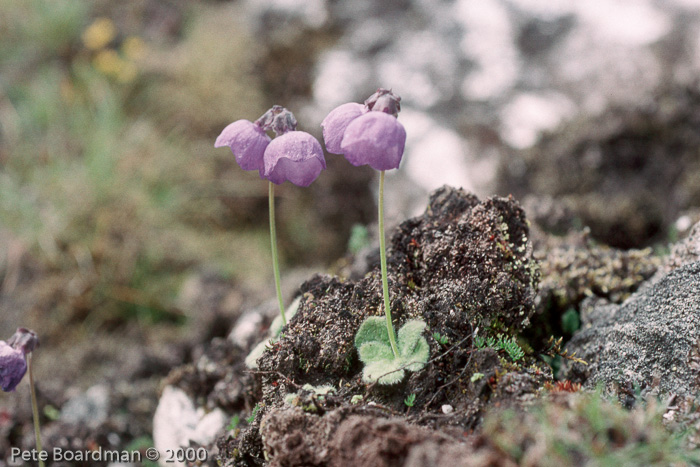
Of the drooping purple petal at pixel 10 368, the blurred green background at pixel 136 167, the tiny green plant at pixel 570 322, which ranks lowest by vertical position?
the tiny green plant at pixel 570 322

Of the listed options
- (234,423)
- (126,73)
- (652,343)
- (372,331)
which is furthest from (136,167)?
(652,343)

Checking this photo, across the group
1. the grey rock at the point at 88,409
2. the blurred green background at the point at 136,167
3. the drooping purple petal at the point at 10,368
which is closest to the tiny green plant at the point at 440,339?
the drooping purple petal at the point at 10,368

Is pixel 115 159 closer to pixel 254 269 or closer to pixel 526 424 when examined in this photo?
pixel 254 269

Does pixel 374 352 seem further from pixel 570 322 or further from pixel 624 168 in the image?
pixel 624 168

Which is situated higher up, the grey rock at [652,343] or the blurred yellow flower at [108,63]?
the blurred yellow flower at [108,63]

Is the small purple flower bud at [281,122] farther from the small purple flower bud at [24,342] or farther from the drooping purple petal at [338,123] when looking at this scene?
the small purple flower bud at [24,342]

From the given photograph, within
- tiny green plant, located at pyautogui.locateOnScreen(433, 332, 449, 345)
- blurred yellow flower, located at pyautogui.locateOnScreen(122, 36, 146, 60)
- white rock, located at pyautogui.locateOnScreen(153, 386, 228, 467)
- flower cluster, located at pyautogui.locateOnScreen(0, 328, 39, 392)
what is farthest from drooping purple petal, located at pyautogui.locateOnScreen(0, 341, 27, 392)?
blurred yellow flower, located at pyautogui.locateOnScreen(122, 36, 146, 60)

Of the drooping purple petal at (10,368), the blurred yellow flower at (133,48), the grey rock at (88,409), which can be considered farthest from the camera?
the blurred yellow flower at (133,48)

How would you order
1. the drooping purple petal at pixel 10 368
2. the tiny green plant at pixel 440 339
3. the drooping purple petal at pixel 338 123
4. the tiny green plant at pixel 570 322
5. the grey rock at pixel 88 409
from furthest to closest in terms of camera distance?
the grey rock at pixel 88 409 → the tiny green plant at pixel 570 322 → the drooping purple petal at pixel 10 368 → the tiny green plant at pixel 440 339 → the drooping purple petal at pixel 338 123
